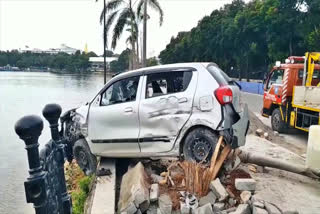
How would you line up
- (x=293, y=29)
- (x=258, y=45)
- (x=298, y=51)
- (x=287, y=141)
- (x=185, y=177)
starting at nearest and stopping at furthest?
(x=185, y=177), (x=287, y=141), (x=293, y=29), (x=298, y=51), (x=258, y=45)

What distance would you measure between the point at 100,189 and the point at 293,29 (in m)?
30.9

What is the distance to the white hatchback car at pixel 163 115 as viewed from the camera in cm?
488

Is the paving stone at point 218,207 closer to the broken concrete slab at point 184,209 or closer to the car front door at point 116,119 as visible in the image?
the broken concrete slab at point 184,209

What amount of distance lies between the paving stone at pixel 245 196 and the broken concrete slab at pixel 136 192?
1.32 metres

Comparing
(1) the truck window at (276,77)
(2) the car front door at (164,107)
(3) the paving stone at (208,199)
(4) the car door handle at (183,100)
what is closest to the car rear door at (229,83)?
(2) the car front door at (164,107)

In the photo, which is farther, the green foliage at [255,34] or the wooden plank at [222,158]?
the green foliage at [255,34]

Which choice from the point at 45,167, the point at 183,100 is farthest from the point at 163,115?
the point at 45,167

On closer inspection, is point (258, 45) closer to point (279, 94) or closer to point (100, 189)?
point (279, 94)

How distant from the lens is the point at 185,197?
4234 millimetres

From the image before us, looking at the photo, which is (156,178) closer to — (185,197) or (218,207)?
(185,197)

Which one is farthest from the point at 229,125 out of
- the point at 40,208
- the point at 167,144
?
the point at 40,208

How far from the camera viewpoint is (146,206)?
4004 millimetres

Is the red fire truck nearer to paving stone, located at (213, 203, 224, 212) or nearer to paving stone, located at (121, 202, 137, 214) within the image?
paving stone, located at (213, 203, 224, 212)

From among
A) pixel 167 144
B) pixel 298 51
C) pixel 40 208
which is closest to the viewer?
pixel 40 208
